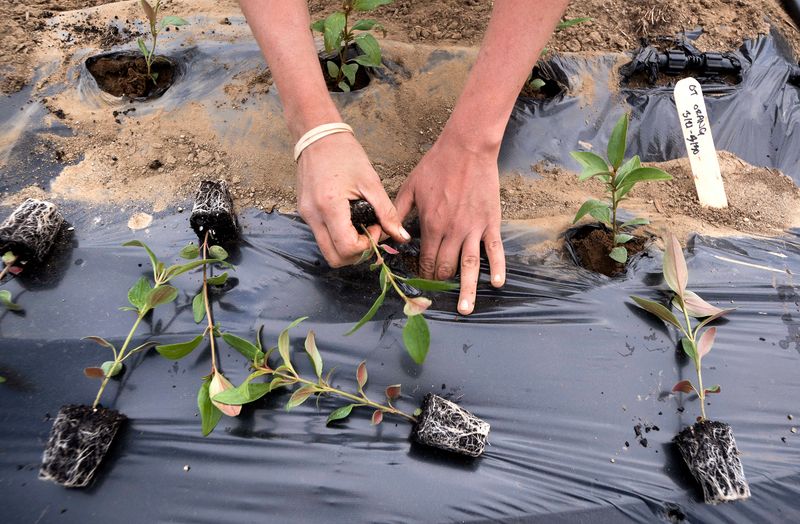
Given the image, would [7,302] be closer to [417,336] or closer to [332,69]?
[417,336]

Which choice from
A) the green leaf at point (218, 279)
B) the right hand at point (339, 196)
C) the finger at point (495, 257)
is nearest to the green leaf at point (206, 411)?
the green leaf at point (218, 279)

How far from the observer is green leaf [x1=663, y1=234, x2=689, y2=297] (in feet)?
3.57

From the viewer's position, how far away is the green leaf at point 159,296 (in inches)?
39.1

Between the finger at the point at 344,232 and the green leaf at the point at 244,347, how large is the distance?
0.87 ft

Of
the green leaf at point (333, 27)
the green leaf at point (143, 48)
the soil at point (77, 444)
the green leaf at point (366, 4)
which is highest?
the green leaf at point (366, 4)

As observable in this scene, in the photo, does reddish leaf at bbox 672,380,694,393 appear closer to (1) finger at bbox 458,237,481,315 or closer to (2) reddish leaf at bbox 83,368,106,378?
(1) finger at bbox 458,237,481,315

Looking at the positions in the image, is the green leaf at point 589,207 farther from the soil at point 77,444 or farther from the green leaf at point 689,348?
the soil at point 77,444

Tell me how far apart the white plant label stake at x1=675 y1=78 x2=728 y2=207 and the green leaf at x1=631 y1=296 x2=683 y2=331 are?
0.55m

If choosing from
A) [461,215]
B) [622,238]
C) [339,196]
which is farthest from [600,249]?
[339,196]

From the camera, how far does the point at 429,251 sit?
1.12 metres

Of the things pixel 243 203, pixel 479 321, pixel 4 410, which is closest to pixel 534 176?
pixel 479 321

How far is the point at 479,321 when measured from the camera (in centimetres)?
110

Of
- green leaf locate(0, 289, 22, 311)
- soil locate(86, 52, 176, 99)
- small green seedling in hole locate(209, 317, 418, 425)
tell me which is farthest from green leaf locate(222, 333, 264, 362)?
soil locate(86, 52, 176, 99)

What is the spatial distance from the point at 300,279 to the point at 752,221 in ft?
4.37
